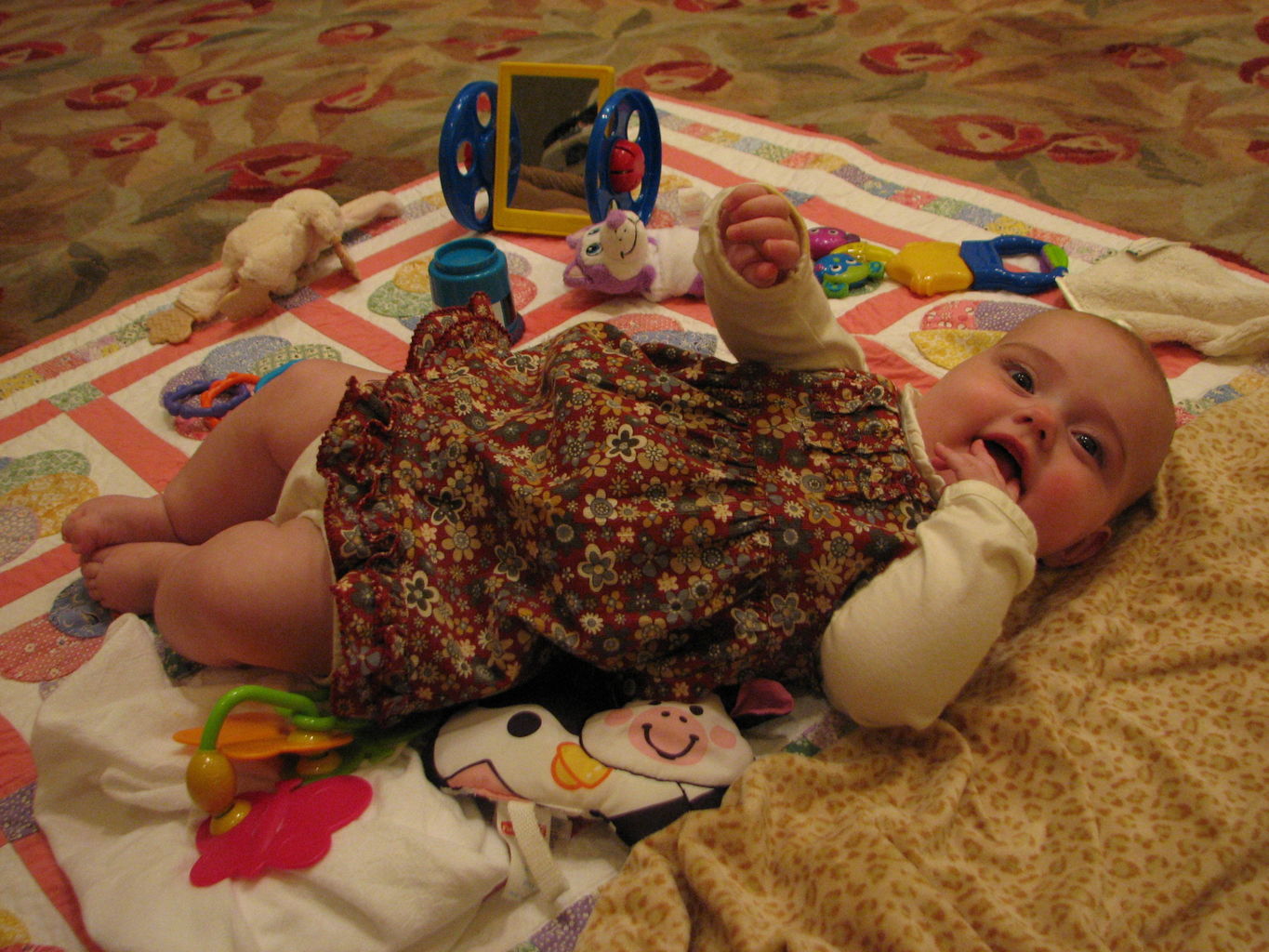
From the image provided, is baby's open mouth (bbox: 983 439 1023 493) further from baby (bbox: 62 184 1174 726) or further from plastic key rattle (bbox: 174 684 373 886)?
plastic key rattle (bbox: 174 684 373 886)

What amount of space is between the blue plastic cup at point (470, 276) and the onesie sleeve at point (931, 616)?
28.3 inches

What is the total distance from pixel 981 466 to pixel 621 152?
2.87 feet

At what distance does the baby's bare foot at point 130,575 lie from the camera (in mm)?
839

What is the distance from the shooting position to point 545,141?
5.24 feet

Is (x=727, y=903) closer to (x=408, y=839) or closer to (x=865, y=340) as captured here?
(x=408, y=839)

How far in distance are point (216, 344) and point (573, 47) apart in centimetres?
161

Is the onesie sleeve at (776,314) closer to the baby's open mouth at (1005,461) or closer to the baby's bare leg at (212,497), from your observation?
the baby's open mouth at (1005,461)

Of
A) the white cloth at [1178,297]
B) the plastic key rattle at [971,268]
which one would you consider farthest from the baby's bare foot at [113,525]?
the white cloth at [1178,297]

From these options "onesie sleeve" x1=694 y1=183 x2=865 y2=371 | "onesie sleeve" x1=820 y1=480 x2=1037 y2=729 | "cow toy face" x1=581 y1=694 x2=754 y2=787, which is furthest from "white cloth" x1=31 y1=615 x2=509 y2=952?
"onesie sleeve" x1=694 y1=183 x2=865 y2=371

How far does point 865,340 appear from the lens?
1.20m

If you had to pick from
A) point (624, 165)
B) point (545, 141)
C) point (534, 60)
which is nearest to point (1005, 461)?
point (624, 165)

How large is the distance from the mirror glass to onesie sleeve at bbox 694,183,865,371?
26.1 inches

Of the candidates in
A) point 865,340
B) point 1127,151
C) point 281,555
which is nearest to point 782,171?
point 865,340

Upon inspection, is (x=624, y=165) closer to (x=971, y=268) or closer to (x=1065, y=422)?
(x=971, y=268)
